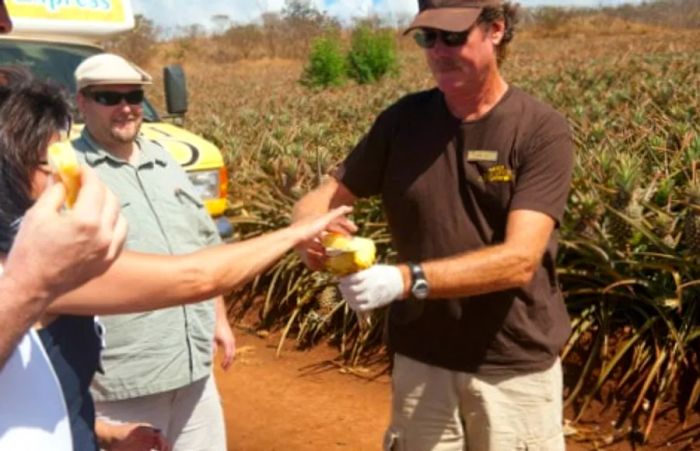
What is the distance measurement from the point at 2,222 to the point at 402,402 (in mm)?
1816

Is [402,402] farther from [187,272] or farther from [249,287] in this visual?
[249,287]

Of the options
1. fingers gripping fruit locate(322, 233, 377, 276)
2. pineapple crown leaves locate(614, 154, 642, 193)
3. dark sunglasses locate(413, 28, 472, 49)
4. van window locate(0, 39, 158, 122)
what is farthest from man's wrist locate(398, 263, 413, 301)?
van window locate(0, 39, 158, 122)

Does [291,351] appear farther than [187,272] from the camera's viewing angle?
Yes

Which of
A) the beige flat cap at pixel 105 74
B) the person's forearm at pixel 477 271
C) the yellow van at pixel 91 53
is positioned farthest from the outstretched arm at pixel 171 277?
the yellow van at pixel 91 53

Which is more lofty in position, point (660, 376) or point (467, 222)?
point (467, 222)

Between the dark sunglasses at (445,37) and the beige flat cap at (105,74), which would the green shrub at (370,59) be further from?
the dark sunglasses at (445,37)

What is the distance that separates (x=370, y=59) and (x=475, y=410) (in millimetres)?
26606

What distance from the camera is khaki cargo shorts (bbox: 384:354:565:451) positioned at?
2.98 metres

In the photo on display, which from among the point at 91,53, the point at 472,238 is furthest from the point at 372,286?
the point at 91,53

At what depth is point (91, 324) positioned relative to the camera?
6.69 feet

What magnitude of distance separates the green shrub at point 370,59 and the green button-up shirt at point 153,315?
2523 cm

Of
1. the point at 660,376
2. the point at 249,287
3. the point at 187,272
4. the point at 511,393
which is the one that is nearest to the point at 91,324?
the point at 187,272

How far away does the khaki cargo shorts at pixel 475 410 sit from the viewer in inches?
117

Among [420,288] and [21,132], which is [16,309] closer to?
[21,132]
